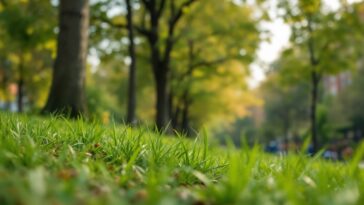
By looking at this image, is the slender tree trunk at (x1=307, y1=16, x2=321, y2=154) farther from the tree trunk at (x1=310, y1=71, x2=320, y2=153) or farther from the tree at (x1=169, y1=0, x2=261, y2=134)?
the tree at (x1=169, y1=0, x2=261, y2=134)

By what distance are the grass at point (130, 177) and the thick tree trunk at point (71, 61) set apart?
4.70 metres

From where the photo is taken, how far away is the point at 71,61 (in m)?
8.38

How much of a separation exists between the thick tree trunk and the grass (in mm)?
4700

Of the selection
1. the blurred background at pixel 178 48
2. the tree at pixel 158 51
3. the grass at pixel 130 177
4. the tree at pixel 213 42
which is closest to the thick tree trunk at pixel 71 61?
the blurred background at pixel 178 48

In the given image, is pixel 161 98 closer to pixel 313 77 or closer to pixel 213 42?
pixel 213 42

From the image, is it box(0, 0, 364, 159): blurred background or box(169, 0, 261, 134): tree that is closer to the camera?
box(0, 0, 364, 159): blurred background

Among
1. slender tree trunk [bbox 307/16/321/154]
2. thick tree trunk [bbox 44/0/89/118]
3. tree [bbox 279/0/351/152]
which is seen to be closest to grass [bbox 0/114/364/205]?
thick tree trunk [bbox 44/0/89/118]

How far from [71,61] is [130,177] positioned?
6.41m

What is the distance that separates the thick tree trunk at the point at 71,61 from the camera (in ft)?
27.1

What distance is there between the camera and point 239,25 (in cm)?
1966

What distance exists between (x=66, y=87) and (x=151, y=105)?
27819mm

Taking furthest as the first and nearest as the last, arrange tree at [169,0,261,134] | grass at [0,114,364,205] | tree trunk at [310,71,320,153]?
tree trunk at [310,71,320,153], tree at [169,0,261,134], grass at [0,114,364,205]

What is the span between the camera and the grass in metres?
1.58

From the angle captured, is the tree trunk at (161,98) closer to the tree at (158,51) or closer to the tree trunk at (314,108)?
the tree at (158,51)
